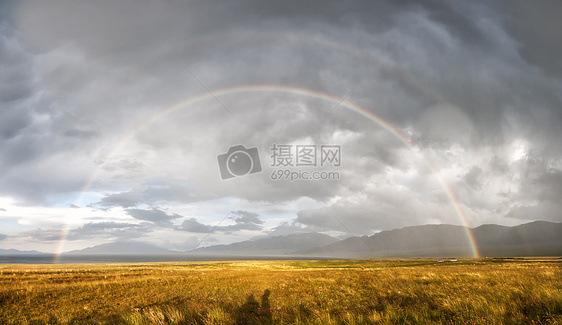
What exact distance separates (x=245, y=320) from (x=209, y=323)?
139 cm

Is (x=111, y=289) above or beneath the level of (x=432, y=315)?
beneath

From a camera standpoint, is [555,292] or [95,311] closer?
[555,292]

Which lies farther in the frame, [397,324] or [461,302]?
[461,302]

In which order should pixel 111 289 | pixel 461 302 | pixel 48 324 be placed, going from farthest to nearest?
pixel 111 289 → pixel 48 324 → pixel 461 302

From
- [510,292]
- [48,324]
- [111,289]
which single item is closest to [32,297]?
[111,289]

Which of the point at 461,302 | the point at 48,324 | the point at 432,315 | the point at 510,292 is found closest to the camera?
the point at 432,315

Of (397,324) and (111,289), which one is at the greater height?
(397,324)

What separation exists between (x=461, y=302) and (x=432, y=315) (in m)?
1.89

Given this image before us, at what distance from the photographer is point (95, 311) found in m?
12.7

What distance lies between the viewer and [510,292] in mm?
10828

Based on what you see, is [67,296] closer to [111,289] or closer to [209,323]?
[111,289]

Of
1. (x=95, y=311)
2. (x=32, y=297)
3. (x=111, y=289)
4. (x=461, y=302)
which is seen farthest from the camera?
(x=111, y=289)

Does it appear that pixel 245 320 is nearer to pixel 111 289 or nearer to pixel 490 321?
pixel 490 321

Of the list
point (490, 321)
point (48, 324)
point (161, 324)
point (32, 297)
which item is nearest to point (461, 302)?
point (490, 321)
